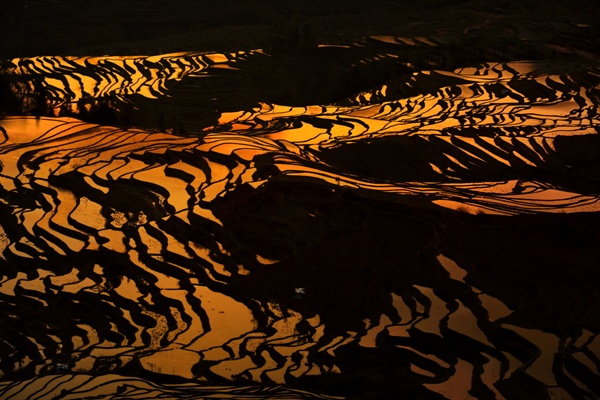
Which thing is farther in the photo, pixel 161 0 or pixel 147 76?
pixel 161 0

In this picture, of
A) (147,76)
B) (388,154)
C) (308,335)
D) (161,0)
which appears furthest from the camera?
(161,0)

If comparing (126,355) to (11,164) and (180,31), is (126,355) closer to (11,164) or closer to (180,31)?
Result: (11,164)

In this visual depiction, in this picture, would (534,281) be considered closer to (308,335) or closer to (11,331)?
(308,335)

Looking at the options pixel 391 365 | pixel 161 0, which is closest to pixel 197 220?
pixel 391 365

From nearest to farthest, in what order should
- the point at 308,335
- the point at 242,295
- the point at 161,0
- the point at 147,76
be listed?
the point at 308,335
the point at 242,295
the point at 147,76
the point at 161,0

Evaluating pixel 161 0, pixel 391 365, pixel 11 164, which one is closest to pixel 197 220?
pixel 11 164

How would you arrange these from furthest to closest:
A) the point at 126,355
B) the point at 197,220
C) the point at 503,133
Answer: the point at 503,133 < the point at 197,220 < the point at 126,355
